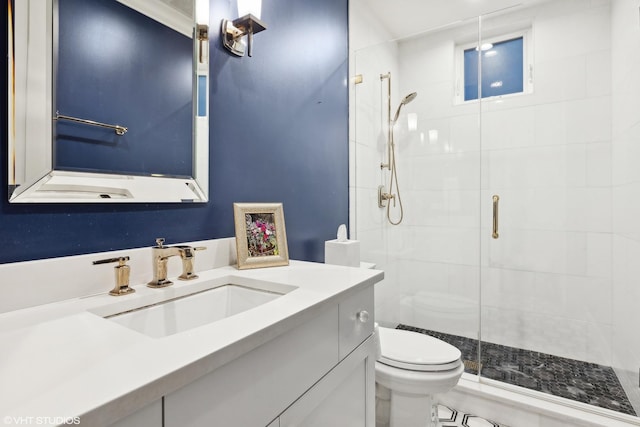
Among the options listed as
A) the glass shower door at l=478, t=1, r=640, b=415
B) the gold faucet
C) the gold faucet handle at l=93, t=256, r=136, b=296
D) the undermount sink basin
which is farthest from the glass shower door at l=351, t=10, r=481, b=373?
the gold faucet handle at l=93, t=256, r=136, b=296

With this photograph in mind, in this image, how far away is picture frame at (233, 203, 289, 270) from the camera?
1.14 metres

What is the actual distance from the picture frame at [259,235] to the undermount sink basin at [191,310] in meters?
0.13

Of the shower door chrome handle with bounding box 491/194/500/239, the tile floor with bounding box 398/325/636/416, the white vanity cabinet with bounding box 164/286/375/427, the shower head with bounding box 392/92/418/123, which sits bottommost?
the tile floor with bounding box 398/325/636/416

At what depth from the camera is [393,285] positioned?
2.43 meters

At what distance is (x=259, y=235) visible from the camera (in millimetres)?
1211

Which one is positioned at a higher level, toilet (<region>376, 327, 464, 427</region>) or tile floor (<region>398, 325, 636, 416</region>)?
toilet (<region>376, 327, 464, 427</region>)

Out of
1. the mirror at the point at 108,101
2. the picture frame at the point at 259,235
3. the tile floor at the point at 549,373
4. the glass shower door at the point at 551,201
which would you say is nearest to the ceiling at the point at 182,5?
the mirror at the point at 108,101

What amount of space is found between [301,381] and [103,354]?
40 cm

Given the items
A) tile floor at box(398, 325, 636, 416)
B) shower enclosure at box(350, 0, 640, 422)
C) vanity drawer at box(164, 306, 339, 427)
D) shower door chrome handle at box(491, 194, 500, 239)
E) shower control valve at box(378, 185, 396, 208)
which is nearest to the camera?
vanity drawer at box(164, 306, 339, 427)

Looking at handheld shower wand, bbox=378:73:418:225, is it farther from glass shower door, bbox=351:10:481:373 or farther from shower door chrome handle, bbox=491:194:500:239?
shower door chrome handle, bbox=491:194:500:239

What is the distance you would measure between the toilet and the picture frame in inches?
21.7

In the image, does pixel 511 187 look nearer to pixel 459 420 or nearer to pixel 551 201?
pixel 551 201

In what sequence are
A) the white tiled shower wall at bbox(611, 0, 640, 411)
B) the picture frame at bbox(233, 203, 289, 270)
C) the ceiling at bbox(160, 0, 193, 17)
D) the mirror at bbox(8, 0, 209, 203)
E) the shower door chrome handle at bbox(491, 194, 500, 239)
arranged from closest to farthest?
1. the mirror at bbox(8, 0, 209, 203)
2. the ceiling at bbox(160, 0, 193, 17)
3. the picture frame at bbox(233, 203, 289, 270)
4. the white tiled shower wall at bbox(611, 0, 640, 411)
5. the shower door chrome handle at bbox(491, 194, 500, 239)

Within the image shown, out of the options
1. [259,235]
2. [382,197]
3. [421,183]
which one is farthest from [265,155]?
[421,183]
